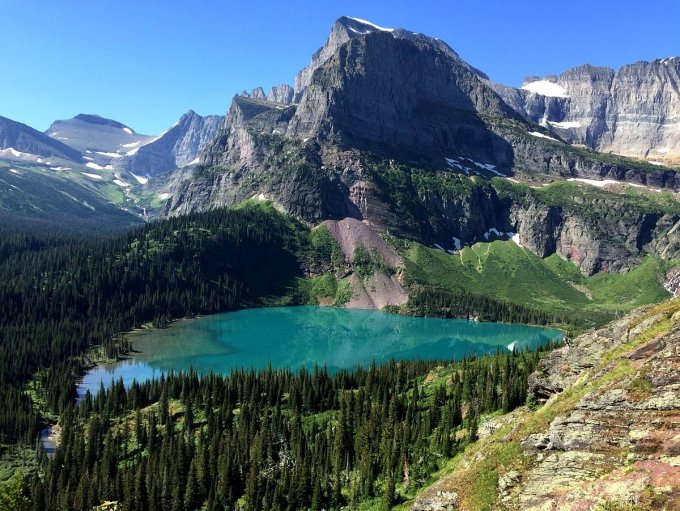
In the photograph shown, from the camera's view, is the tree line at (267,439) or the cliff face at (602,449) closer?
the cliff face at (602,449)

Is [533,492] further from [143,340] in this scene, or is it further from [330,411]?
[143,340]

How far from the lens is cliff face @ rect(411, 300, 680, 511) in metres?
26.0

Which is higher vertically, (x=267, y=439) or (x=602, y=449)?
(x=602, y=449)

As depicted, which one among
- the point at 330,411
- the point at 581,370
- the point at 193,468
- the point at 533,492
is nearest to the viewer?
the point at 533,492

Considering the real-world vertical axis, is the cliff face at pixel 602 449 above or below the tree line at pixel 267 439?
above

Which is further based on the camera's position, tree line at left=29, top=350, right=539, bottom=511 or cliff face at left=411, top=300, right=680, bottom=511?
tree line at left=29, top=350, right=539, bottom=511

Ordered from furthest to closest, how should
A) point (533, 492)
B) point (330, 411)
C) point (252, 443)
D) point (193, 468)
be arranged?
point (330, 411)
point (252, 443)
point (193, 468)
point (533, 492)

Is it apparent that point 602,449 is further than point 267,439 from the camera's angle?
No

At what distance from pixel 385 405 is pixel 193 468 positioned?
3500 centimetres

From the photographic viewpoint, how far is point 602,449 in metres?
29.1

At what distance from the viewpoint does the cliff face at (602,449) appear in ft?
85.1

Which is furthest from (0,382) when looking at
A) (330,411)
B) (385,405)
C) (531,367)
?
(531,367)

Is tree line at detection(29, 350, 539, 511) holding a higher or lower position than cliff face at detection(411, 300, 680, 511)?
lower

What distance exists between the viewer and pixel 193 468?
78.2m
